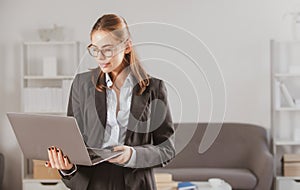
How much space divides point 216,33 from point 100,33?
3.77 metres

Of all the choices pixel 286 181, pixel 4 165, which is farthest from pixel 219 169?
pixel 4 165

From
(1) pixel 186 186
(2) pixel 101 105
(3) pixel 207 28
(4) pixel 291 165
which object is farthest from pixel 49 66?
(2) pixel 101 105

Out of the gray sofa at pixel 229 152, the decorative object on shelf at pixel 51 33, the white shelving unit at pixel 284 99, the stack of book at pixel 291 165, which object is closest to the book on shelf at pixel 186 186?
the gray sofa at pixel 229 152

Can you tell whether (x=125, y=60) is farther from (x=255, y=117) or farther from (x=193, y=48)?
(x=255, y=117)

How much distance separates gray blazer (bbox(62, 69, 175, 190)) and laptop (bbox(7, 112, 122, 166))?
0.24 ft

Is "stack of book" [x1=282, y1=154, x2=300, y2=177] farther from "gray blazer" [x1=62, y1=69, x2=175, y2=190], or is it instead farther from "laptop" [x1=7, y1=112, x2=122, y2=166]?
"laptop" [x1=7, y1=112, x2=122, y2=166]

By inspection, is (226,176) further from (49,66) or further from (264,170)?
(49,66)

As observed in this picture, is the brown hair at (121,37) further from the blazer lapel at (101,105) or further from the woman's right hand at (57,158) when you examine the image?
the woman's right hand at (57,158)

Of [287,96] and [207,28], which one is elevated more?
[207,28]

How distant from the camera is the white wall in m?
5.14

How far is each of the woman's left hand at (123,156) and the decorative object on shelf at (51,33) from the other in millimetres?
3684

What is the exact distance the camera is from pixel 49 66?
502cm

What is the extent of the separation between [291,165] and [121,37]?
11.9ft

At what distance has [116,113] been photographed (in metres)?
1.56
